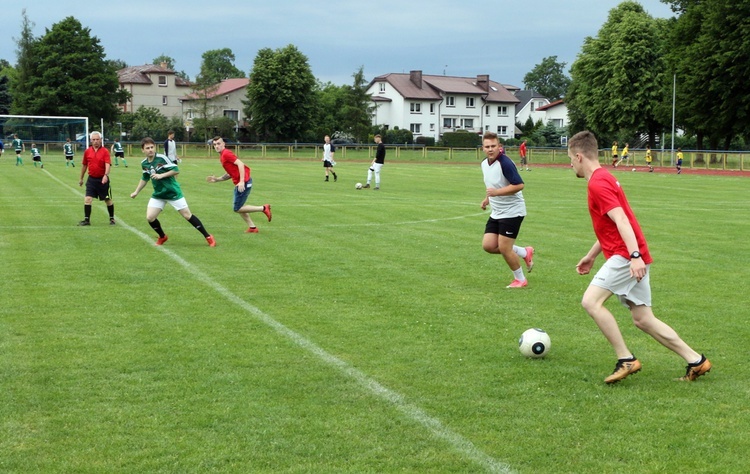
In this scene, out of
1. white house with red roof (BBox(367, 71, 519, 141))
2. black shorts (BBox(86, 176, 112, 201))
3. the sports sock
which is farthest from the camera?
white house with red roof (BBox(367, 71, 519, 141))

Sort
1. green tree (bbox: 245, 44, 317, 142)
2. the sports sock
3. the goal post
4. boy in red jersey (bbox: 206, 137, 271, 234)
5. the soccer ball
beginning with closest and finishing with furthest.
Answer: the soccer ball, the sports sock, boy in red jersey (bbox: 206, 137, 271, 234), the goal post, green tree (bbox: 245, 44, 317, 142)

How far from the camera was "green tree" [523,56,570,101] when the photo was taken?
181250mm

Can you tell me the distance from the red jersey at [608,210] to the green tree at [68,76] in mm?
82772

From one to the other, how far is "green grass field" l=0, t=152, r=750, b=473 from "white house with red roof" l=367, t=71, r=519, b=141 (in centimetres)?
9612

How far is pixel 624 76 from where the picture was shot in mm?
76188

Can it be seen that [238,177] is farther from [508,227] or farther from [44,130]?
[44,130]

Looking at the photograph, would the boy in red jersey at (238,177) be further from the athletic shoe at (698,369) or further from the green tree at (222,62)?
the green tree at (222,62)

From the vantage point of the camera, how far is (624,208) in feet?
21.4

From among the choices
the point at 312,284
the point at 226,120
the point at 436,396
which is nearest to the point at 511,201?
the point at 312,284

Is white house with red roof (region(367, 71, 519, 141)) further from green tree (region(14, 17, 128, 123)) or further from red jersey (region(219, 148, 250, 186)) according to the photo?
red jersey (region(219, 148, 250, 186))

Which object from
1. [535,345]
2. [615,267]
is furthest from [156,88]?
[615,267]

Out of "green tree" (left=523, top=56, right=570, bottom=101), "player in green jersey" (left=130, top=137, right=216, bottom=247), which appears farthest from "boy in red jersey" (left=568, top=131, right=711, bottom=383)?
"green tree" (left=523, top=56, right=570, bottom=101)

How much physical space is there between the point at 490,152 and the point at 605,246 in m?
4.46

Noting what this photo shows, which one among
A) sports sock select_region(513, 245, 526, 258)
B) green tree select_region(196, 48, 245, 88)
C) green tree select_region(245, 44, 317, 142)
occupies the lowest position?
sports sock select_region(513, 245, 526, 258)
